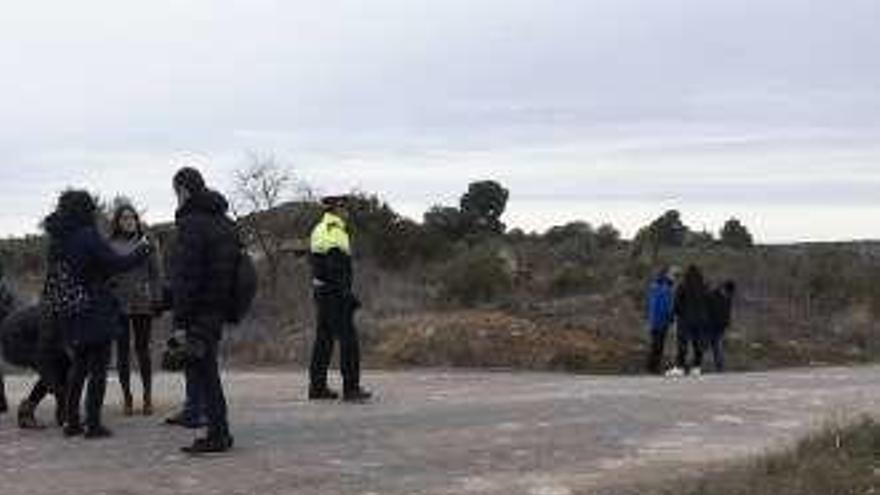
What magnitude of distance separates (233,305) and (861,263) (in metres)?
34.8

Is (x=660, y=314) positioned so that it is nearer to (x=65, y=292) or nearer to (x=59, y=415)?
(x=59, y=415)

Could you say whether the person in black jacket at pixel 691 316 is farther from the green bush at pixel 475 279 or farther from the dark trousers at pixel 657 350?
the green bush at pixel 475 279

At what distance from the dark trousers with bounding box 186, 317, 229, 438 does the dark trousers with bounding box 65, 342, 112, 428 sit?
3.08 ft

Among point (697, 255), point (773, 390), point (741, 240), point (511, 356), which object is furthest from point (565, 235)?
point (773, 390)

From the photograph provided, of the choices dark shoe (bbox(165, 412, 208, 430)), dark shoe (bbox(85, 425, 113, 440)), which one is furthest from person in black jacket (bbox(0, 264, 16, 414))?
dark shoe (bbox(85, 425, 113, 440))

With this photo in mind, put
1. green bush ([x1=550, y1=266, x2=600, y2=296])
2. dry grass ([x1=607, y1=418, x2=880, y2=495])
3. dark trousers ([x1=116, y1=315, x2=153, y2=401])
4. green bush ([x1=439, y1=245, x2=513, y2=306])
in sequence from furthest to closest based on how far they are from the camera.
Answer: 1. green bush ([x1=550, y1=266, x2=600, y2=296])
2. green bush ([x1=439, y1=245, x2=513, y2=306])
3. dark trousers ([x1=116, y1=315, x2=153, y2=401])
4. dry grass ([x1=607, y1=418, x2=880, y2=495])

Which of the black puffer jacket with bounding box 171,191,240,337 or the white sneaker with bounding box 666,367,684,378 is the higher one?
the black puffer jacket with bounding box 171,191,240,337

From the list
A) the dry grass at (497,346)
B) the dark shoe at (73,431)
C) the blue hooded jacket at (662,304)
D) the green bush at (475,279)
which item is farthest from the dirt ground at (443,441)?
the green bush at (475,279)

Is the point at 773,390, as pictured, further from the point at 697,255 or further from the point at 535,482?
the point at 697,255

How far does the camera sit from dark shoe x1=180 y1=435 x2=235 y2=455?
44.7ft

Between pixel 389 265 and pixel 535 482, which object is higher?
pixel 389 265

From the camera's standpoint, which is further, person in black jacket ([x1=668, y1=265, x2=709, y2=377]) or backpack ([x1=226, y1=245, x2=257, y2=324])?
person in black jacket ([x1=668, y1=265, x2=709, y2=377])

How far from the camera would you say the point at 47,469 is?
1315cm

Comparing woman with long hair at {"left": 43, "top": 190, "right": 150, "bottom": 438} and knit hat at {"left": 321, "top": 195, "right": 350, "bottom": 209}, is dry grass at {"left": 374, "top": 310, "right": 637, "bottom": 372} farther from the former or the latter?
woman with long hair at {"left": 43, "top": 190, "right": 150, "bottom": 438}
